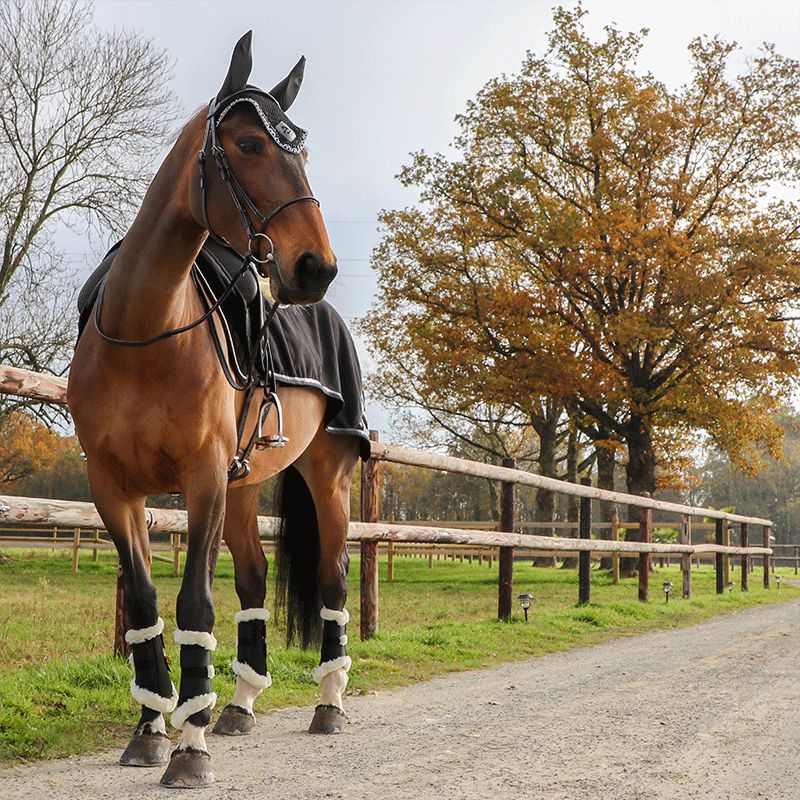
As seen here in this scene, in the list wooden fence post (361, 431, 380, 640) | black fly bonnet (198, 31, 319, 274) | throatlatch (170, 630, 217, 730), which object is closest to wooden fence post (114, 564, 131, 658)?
throatlatch (170, 630, 217, 730)

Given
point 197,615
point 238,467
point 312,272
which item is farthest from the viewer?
point 238,467

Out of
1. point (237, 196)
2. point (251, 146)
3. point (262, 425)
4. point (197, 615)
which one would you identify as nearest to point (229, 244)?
point (237, 196)

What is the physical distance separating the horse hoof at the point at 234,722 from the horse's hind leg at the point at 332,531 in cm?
38

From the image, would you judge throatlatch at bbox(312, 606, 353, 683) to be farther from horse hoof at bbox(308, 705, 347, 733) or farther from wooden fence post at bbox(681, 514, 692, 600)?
wooden fence post at bbox(681, 514, 692, 600)

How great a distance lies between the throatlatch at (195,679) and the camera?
2855 mm

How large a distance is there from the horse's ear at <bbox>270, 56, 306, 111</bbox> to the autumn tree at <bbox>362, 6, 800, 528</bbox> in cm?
1342

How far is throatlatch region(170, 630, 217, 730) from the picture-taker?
9.37ft

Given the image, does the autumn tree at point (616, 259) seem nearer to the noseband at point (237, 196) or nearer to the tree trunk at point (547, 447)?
the tree trunk at point (547, 447)

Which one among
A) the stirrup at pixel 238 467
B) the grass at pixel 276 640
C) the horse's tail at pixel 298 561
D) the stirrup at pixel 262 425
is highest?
the stirrup at pixel 262 425

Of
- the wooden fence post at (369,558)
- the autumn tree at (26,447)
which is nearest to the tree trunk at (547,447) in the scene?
the autumn tree at (26,447)

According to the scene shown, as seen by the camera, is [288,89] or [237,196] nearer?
[237,196]

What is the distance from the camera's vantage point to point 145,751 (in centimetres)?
299

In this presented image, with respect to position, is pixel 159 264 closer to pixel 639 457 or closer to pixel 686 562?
pixel 686 562

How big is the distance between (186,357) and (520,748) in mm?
1847
